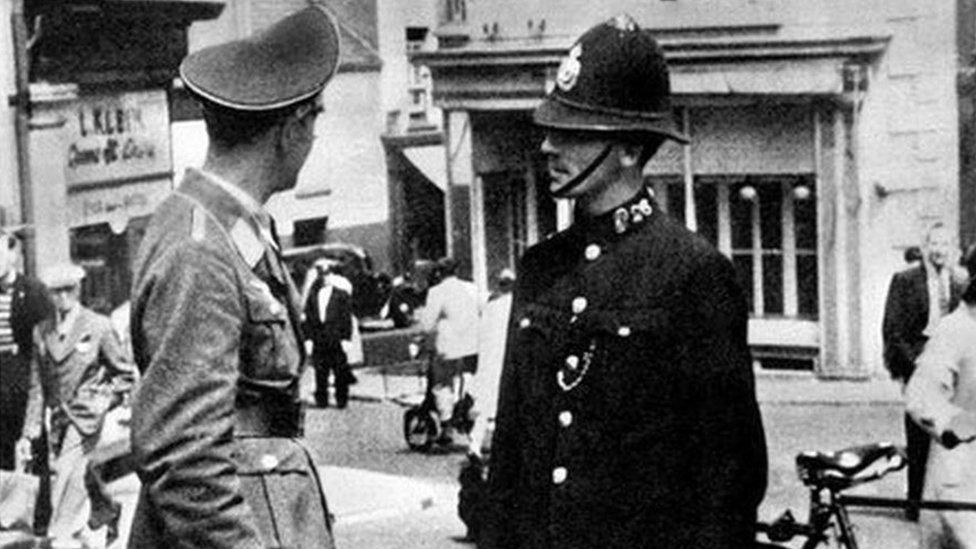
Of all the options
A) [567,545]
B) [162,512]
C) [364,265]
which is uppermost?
[162,512]

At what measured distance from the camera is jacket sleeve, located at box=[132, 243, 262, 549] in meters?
2.80

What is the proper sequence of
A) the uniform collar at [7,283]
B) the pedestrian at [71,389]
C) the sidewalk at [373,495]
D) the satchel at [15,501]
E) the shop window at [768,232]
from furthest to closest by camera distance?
the shop window at [768,232]
the sidewalk at [373,495]
the uniform collar at [7,283]
the pedestrian at [71,389]
the satchel at [15,501]

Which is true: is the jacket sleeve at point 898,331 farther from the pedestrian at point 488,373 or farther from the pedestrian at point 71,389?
the pedestrian at point 71,389

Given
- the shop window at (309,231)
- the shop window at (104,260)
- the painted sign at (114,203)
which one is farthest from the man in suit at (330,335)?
the shop window at (309,231)

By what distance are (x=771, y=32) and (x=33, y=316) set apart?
892 centimetres

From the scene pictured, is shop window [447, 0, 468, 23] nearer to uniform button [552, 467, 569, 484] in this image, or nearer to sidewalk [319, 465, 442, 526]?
sidewalk [319, 465, 442, 526]

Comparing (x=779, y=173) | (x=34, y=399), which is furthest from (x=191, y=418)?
(x=779, y=173)

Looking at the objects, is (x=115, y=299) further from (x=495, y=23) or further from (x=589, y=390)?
(x=589, y=390)

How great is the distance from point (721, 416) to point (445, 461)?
8.91 meters

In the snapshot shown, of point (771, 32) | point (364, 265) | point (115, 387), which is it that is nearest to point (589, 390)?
point (115, 387)

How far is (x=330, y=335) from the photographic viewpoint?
15.5 metres

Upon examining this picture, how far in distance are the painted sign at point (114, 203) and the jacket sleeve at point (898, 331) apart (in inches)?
361

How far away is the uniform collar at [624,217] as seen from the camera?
3.48 meters

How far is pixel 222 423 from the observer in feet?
9.25
